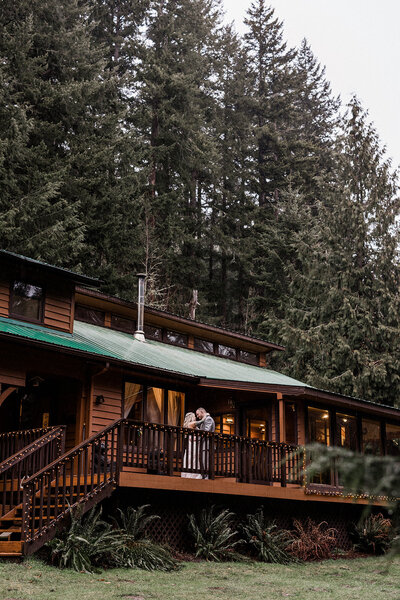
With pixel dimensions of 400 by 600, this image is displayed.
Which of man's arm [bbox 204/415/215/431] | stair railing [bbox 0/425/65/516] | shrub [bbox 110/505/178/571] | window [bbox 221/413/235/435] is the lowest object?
shrub [bbox 110/505/178/571]

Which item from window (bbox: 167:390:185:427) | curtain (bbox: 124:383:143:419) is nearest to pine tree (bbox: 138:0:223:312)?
window (bbox: 167:390:185:427)

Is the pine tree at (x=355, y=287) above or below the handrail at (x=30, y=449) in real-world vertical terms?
above

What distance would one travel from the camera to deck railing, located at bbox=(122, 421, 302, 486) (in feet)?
43.7

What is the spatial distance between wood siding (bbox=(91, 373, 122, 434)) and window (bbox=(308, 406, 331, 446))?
5935mm

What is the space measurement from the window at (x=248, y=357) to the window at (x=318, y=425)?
4.87m

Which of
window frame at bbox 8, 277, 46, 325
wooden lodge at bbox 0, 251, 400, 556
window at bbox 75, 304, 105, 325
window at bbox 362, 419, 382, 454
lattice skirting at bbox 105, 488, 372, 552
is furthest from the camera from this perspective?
window at bbox 362, 419, 382, 454

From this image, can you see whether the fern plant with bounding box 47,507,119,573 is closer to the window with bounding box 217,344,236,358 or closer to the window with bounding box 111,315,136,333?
the window with bounding box 111,315,136,333

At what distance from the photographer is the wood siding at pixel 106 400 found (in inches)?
607

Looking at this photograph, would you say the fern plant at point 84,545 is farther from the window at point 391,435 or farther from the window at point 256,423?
the window at point 391,435

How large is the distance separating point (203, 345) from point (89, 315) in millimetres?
4649

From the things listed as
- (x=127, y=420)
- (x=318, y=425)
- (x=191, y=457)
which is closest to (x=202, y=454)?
(x=191, y=457)

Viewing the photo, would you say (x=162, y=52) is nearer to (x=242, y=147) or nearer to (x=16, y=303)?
(x=242, y=147)

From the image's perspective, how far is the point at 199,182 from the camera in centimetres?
4628

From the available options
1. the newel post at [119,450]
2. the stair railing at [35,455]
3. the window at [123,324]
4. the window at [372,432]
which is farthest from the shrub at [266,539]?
the window at [123,324]
